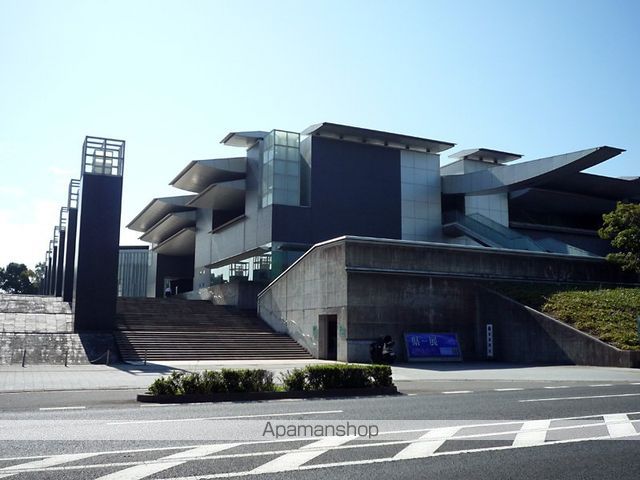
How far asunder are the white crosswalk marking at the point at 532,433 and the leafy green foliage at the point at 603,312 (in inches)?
636

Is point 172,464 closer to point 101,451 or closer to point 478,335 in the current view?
point 101,451

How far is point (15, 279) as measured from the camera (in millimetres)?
92312

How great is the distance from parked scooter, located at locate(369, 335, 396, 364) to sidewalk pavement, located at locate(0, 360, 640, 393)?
0.48 meters

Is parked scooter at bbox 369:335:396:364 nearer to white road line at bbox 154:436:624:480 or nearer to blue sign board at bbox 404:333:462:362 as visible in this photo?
blue sign board at bbox 404:333:462:362

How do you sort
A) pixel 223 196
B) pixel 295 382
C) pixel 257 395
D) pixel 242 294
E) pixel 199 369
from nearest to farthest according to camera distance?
pixel 257 395 < pixel 295 382 < pixel 199 369 < pixel 242 294 < pixel 223 196

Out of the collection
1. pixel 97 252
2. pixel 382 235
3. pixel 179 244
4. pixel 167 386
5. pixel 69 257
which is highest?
pixel 179 244

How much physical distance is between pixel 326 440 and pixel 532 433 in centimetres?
299

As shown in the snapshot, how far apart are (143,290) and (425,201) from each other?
46.7 meters

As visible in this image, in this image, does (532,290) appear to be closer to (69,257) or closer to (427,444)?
(427,444)

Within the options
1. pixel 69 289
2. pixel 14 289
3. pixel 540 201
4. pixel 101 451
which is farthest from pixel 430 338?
pixel 14 289

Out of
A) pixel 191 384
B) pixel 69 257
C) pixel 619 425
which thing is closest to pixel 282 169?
pixel 69 257

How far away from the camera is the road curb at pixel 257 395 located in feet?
42.9

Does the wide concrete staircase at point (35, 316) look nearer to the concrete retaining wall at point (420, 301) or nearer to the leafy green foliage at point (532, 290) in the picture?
the concrete retaining wall at point (420, 301)

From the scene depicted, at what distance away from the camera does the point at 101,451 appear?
23.9ft
